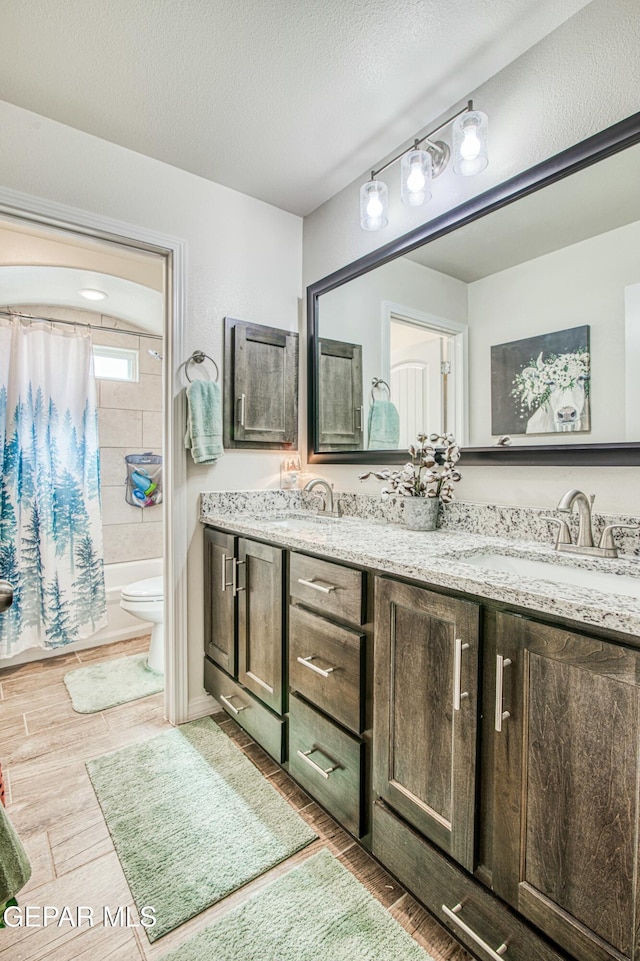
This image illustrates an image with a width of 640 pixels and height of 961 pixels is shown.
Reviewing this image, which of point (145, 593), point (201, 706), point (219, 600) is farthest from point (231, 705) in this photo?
point (145, 593)

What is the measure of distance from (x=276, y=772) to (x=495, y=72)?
2.62 metres

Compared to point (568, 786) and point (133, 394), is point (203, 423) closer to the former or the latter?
point (133, 394)

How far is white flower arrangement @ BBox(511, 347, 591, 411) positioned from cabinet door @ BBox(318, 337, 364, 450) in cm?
79

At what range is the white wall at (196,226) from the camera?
176 centimetres

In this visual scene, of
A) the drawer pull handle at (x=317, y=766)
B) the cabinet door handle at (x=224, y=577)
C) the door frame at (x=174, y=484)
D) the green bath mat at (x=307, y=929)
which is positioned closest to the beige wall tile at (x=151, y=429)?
the door frame at (x=174, y=484)

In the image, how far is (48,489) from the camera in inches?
108

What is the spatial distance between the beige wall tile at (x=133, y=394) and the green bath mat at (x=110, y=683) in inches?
69.3

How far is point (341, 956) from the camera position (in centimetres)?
106

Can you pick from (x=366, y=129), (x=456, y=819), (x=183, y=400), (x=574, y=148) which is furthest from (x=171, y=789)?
(x=366, y=129)

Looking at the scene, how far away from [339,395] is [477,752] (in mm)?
1662

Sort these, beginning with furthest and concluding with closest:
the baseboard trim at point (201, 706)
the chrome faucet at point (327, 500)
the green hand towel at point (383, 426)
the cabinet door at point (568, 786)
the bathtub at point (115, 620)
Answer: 1. the bathtub at point (115, 620)
2. the chrome faucet at point (327, 500)
3. the baseboard trim at point (201, 706)
4. the green hand towel at point (383, 426)
5. the cabinet door at point (568, 786)

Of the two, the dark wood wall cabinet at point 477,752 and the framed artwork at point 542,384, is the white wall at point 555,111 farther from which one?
the dark wood wall cabinet at point 477,752

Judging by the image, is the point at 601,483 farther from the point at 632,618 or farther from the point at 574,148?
the point at 574,148

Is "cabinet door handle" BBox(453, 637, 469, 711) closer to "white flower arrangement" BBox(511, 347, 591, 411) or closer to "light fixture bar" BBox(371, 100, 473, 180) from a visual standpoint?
"white flower arrangement" BBox(511, 347, 591, 411)
